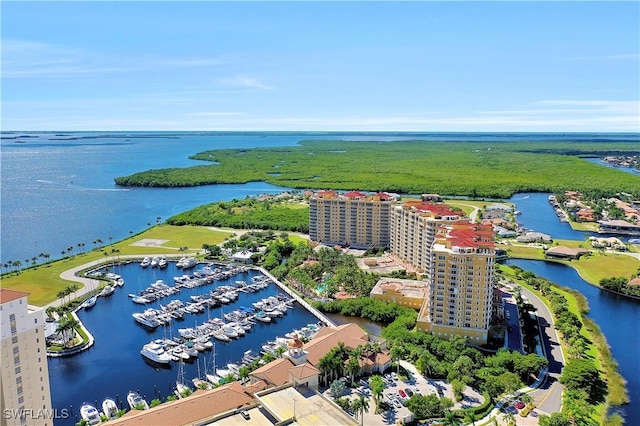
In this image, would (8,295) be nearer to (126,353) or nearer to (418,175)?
(126,353)

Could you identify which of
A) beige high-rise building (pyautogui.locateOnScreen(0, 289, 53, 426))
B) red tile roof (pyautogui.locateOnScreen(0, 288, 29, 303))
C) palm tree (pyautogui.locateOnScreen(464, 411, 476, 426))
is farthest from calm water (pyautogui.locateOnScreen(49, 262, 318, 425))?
palm tree (pyautogui.locateOnScreen(464, 411, 476, 426))

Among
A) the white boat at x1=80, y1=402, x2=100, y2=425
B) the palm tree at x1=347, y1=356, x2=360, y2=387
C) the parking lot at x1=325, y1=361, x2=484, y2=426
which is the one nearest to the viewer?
the parking lot at x1=325, y1=361, x2=484, y2=426

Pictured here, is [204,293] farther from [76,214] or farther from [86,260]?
[76,214]

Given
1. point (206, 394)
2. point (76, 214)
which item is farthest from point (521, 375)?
point (76, 214)

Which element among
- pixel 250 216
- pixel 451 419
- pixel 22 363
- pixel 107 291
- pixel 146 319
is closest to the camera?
pixel 22 363

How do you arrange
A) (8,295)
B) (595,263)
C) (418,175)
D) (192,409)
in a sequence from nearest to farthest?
(8,295) < (192,409) < (595,263) < (418,175)

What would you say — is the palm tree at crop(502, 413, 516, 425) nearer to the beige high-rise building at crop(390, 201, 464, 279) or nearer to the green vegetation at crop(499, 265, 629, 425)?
the green vegetation at crop(499, 265, 629, 425)

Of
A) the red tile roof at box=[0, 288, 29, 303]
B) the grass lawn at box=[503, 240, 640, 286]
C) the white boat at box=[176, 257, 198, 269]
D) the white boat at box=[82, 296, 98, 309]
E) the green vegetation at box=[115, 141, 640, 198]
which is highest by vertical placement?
the red tile roof at box=[0, 288, 29, 303]

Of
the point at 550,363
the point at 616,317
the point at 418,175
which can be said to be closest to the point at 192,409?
the point at 550,363
